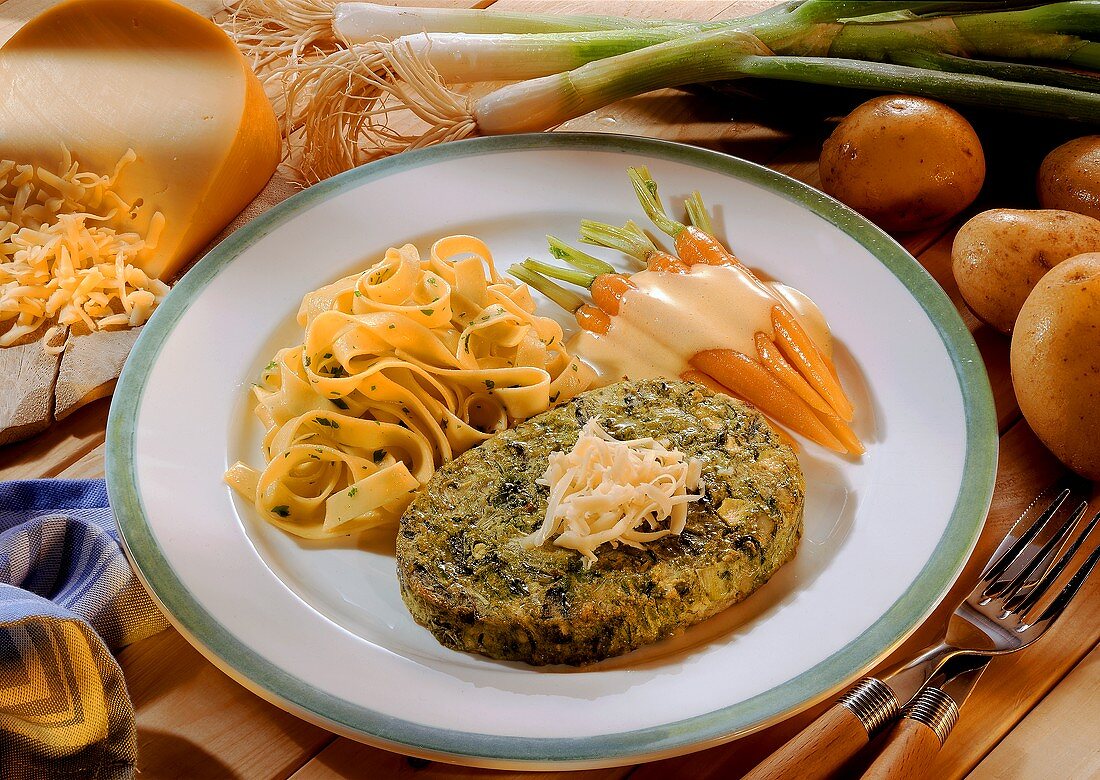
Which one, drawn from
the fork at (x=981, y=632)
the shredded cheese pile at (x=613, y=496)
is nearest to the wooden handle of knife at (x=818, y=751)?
the fork at (x=981, y=632)

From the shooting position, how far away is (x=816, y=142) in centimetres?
352

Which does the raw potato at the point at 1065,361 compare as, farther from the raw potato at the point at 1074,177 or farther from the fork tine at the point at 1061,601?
the raw potato at the point at 1074,177

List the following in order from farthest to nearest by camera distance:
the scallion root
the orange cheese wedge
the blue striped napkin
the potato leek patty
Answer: the scallion root
the orange cheese wedge
the potato leek patty
the blue striped napkin

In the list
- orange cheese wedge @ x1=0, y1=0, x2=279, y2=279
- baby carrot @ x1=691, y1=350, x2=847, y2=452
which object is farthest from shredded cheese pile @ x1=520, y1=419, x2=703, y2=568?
orange cheese wedge @ x1=0, y1=0, x2=279, y2=279

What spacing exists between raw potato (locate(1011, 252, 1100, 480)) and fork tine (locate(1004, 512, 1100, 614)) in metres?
0.25

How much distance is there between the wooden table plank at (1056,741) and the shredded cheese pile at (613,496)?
2.35 feet

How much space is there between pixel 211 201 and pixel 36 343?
2.28 feet

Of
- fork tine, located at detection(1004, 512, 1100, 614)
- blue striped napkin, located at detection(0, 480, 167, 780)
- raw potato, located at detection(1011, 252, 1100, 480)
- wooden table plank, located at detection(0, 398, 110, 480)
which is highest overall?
raw potato, located at detection(1011, 252, 1100, 480)

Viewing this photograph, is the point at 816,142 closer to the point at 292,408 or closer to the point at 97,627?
the point at 292,408

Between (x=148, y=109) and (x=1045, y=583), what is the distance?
2986 millimetres

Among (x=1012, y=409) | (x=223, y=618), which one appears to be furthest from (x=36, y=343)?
(x=1012, y=409)

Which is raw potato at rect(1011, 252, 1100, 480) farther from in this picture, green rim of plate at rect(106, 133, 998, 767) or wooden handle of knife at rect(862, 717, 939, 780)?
A: wooden handle of knife at rect(862, 717, 939, 780)

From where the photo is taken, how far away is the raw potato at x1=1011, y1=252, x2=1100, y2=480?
2.19 m

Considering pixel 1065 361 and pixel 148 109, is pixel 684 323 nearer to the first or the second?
pixel 1065 361
